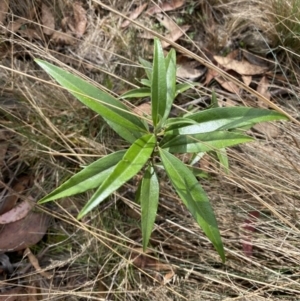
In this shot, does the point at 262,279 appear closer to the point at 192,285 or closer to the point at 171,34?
the point at 192,285

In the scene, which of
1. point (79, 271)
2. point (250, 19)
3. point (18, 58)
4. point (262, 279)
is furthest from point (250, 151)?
point (18, 58)

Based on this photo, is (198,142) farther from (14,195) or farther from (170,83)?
(14,195)

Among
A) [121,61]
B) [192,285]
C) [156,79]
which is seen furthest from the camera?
[121,61]

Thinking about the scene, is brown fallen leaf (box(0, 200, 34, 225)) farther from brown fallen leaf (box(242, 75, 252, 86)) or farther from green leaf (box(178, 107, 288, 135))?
brown fallen leaf (box(242, 75, 252, 86))

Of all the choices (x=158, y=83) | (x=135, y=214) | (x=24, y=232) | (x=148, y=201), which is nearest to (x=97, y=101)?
(x=158, y=83)

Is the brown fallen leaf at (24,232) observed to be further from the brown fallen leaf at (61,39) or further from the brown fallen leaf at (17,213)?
the brown fallen leaf at (61,39)

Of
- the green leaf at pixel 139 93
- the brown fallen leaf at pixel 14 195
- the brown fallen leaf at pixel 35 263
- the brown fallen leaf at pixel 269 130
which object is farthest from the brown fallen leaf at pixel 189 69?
the brown fallen leaf at pixel 35 263
